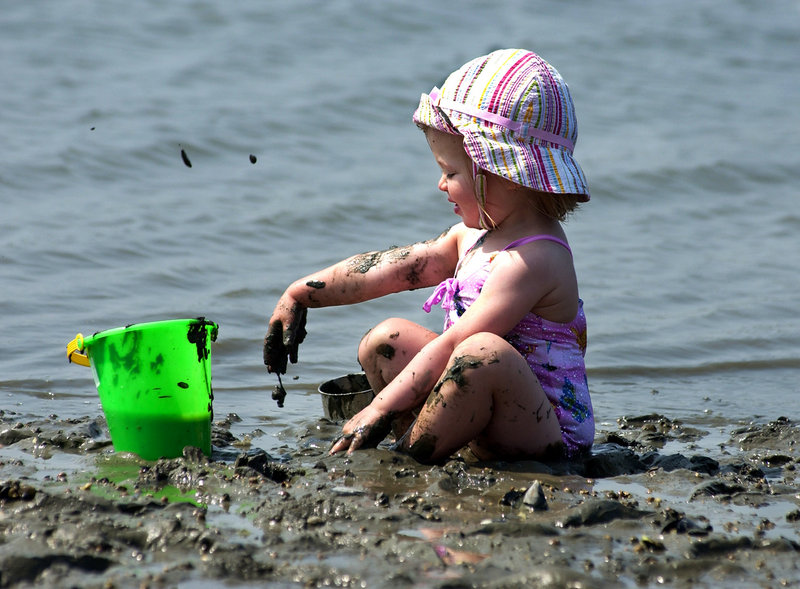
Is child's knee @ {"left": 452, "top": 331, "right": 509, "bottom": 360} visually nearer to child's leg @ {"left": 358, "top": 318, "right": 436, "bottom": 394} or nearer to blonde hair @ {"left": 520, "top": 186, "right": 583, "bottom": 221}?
child's leg @ {"left": 358, "top": 318, "right": 436, "bottom": 394}

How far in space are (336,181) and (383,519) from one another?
21.2ft

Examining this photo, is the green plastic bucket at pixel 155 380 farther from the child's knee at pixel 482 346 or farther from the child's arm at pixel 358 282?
the child's knee at pixel 482 346

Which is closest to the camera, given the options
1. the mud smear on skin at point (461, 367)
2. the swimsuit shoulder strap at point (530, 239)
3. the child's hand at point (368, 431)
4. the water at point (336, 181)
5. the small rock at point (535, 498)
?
the small rock at point (535, 498)

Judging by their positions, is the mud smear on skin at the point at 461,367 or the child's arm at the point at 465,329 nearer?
the mud smear on skin at the point at 461,367

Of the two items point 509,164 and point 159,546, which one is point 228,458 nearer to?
point 159,546

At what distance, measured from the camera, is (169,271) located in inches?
264

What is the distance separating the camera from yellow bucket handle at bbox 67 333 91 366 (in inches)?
132

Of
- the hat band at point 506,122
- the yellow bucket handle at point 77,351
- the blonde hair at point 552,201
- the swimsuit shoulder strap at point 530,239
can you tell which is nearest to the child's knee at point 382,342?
the swimsuit shoulder strap at point 530,239

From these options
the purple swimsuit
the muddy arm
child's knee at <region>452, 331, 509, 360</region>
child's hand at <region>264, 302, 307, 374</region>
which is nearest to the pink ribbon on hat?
the purple swimsuit

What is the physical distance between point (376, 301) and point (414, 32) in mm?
8206

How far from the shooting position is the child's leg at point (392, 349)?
11.9 ft

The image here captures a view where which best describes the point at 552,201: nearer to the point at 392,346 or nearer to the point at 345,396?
the point at 392,346

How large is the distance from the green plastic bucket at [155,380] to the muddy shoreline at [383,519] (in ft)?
0.39

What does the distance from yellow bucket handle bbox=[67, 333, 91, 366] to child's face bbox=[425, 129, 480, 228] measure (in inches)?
52.1
